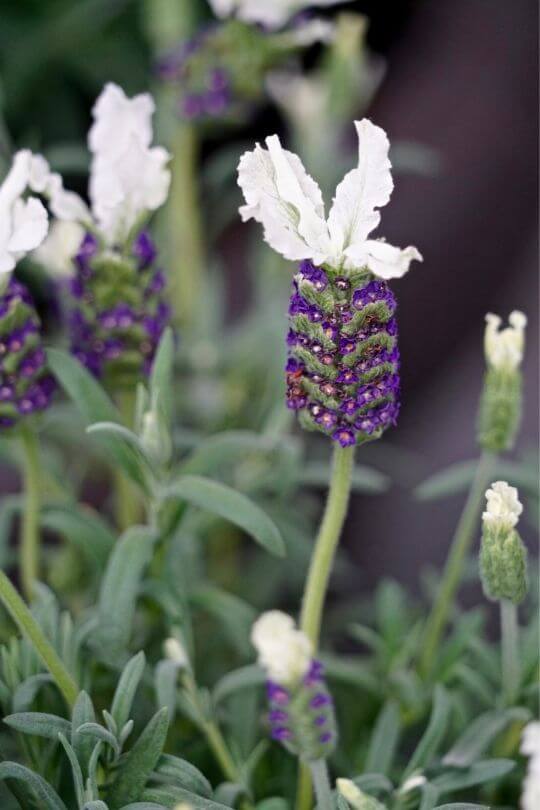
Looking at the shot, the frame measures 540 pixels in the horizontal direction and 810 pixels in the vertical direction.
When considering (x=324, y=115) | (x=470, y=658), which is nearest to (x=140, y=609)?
(x=470, y=658)

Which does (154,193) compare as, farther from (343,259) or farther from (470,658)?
(470,658)

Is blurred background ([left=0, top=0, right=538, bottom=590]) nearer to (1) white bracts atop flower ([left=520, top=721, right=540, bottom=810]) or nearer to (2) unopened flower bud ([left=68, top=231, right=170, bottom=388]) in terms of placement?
(2) unopened flower bud ([left=68, top=231, right=170, bottom=388])

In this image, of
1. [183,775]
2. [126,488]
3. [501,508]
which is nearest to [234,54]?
[126,488]

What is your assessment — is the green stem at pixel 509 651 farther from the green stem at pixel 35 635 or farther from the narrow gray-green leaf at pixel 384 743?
the green stem at pixel 35 635

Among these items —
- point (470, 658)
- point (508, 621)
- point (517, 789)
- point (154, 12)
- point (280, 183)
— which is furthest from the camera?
point (154, 12)

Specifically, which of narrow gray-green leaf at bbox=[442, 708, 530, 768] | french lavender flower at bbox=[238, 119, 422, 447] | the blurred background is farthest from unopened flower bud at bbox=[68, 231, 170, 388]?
the blurred background
